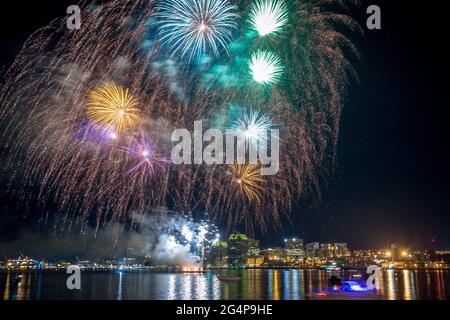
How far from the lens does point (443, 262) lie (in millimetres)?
192250

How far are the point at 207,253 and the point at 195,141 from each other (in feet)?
564

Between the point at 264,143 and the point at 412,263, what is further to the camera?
the point at 412,263

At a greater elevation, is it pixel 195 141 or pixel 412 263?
pixel 195 141
